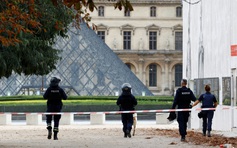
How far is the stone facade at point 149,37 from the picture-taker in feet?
253

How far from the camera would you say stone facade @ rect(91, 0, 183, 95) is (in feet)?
253

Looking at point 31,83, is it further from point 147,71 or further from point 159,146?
point 147,71

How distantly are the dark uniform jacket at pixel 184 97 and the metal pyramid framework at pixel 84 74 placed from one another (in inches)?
966

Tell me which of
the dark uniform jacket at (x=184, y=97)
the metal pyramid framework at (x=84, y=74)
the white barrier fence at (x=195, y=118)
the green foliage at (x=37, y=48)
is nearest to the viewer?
the dark uniform jacket at (x=184, y=97)

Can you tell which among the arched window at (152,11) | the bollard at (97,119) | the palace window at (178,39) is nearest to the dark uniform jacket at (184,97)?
the bollard at (97,119)

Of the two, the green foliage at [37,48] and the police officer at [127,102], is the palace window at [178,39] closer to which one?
the green foliage at [37,48]

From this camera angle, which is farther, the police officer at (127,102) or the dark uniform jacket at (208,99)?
the dark uniform jacket at (208,99)

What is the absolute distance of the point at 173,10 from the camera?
7756cm

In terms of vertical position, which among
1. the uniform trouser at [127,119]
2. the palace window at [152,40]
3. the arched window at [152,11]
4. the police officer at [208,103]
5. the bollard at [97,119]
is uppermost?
the arched window at [152,11]

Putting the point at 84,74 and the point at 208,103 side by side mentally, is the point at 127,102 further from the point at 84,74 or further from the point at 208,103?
the point at 84,74

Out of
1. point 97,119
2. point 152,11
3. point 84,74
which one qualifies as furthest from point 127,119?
point 152,11

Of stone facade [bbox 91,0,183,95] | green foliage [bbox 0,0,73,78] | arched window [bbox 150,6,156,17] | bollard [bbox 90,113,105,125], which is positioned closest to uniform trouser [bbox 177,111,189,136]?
green foliage [bbox 0,0,73,78]

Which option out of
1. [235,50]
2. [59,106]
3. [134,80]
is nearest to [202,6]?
[235,50]

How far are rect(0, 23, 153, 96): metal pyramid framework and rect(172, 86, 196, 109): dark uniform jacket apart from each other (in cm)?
2453
